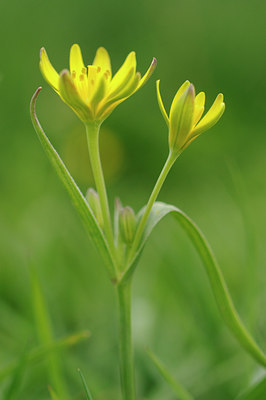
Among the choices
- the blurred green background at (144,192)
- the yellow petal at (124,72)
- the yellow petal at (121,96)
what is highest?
the yellow petal at (124,72)

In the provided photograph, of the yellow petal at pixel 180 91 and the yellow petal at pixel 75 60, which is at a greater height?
the yellow petal at pixel 75 60

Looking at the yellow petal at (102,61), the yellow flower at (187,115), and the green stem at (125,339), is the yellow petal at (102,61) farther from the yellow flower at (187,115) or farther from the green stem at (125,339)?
the green stem at (125,339)

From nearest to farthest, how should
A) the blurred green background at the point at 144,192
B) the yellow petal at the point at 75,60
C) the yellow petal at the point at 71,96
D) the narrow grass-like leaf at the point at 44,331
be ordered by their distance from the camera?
the yellow petal at the point at 71,96, the yellow petal at the point at 75,60, the narrow grass-like leaf at the point at 44,331, the blurred green background at the point at 144,192

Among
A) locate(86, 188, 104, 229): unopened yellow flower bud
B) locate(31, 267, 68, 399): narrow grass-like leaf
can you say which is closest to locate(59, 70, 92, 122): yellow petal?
locate(86, 188, 104, 229): unopened yellow flower bud

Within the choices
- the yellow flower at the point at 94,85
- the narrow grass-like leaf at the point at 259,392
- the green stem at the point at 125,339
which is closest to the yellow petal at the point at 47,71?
the yellow flower at the point at 94,85

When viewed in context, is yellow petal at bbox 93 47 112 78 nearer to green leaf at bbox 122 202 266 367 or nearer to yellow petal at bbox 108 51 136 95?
yellow petal at bbox 108 51 136 95

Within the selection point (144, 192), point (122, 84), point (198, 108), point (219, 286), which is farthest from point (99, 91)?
point (144, 192)

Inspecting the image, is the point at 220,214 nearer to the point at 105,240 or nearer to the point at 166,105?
the point at 166,105

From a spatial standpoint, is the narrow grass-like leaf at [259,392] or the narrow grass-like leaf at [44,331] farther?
the narrow grass-like leaf at [44,331]
